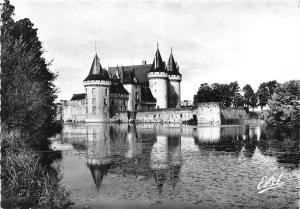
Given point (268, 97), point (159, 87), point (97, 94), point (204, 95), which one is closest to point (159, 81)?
point (159, 87)

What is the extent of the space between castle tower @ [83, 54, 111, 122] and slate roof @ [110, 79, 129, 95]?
7.11 ft

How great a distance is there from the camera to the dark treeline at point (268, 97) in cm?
3106

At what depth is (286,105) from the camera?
3136cm

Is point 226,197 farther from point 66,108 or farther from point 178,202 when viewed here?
point 66,108

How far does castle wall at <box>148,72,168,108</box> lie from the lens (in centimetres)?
6372

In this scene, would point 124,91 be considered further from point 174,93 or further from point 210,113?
point 210,113

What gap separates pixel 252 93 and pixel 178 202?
266 feet

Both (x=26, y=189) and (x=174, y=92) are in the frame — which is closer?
A: (x=26, y=189)

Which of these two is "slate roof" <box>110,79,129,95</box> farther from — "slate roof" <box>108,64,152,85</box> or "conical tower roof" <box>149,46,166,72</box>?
"conical tower roof" <box>149,46,166,72</box>

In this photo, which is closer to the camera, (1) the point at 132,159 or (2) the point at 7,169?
(2) the point at 7,169

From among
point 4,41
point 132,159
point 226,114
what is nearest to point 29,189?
point 4,41

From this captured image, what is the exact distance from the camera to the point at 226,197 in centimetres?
903

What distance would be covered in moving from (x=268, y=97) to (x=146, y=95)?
3038 centimetres

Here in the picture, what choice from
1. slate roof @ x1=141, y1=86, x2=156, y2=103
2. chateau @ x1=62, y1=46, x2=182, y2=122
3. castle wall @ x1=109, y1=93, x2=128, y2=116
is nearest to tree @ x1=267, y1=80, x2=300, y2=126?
chateau @ x1=62, y1=46, x2=182, y2=122
